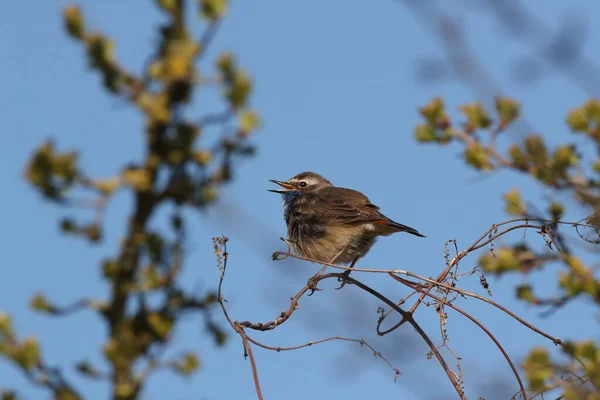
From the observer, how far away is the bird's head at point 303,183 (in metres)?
11.0

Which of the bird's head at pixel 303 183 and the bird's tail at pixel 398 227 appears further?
the bird's head at pixel 303 183

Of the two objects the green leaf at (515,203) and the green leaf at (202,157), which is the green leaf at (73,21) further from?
the green leaf at (515,203)

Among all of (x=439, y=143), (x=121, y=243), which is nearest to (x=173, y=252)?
(x=121, y=243)

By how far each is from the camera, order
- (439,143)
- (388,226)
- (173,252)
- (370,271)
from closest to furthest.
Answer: (173,252) < (439,143) < (370,271) < (388,226)

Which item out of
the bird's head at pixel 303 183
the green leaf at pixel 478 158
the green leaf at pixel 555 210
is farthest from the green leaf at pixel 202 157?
the bird's head at pixel 303 183

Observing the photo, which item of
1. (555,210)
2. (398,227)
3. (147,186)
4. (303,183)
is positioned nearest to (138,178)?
(147,186)

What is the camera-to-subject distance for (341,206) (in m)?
10.1

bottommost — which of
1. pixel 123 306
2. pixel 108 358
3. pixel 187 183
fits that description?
pixel 108 358

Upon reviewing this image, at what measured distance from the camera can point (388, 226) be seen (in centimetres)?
942

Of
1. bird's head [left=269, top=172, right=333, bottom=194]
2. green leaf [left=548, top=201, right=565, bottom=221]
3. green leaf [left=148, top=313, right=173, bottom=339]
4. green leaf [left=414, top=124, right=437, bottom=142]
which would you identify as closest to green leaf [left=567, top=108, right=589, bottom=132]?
green leaf [left=548, top=201, right=565, bottom=221]

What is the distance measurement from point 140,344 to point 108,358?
0.08 metres

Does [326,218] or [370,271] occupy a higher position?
[326,218]

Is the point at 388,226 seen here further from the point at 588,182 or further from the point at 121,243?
the point at 121,243

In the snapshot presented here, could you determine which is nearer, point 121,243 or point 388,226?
point 121,243
